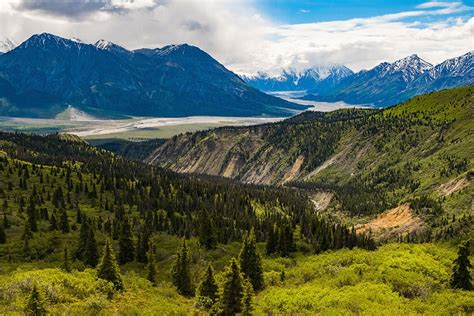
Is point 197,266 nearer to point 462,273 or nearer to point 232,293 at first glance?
point 232,293

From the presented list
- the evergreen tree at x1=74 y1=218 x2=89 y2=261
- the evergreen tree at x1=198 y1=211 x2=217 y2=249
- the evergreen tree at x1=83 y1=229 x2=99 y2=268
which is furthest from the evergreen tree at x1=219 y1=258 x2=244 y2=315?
the evergreen tree at x1=198 y1=211 x2=217 y2=249

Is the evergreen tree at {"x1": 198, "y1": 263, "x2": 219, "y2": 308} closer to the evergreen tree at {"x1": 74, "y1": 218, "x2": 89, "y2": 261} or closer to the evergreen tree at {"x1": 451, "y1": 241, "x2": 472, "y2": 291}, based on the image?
the evergreen tree at {"x1": 451, "y1": 241, "x2": 472, "y2": 291}

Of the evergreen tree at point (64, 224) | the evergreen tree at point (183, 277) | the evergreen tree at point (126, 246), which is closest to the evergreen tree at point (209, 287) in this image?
the evergreen tree at point (183, 277)

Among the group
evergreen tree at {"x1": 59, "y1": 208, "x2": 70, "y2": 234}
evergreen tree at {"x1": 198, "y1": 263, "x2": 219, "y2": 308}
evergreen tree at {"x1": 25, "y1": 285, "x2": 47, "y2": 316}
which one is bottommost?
evergreen tree at {"x1": 59, "y1": 208, "x2": 70, "y2": 234}

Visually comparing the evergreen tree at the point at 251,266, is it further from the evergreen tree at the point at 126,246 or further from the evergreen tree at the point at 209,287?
the evergreen tree at the point at 126,246

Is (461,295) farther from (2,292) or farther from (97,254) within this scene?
(97,254)

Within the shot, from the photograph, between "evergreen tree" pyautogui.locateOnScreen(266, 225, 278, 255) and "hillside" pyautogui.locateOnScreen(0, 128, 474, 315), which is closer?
"hillside" pyautogui.locateOnScreen(0, 128, 474, 315)

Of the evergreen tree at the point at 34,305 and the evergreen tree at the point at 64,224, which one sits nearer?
the evergreen tree at the point at 34,305

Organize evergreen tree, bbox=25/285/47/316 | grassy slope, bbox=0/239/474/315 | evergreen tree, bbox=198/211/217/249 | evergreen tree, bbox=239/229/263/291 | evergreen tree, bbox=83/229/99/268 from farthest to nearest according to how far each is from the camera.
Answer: evergreen tree, bbox=198/211/217/249 < evergreen tree, bbox=83/229/99/268 < evergreen tree, bbox=239/229/263/291 < grassy slope, bbox=0/239/474/315 < evergreen tree, bbox=25/285/47/316
